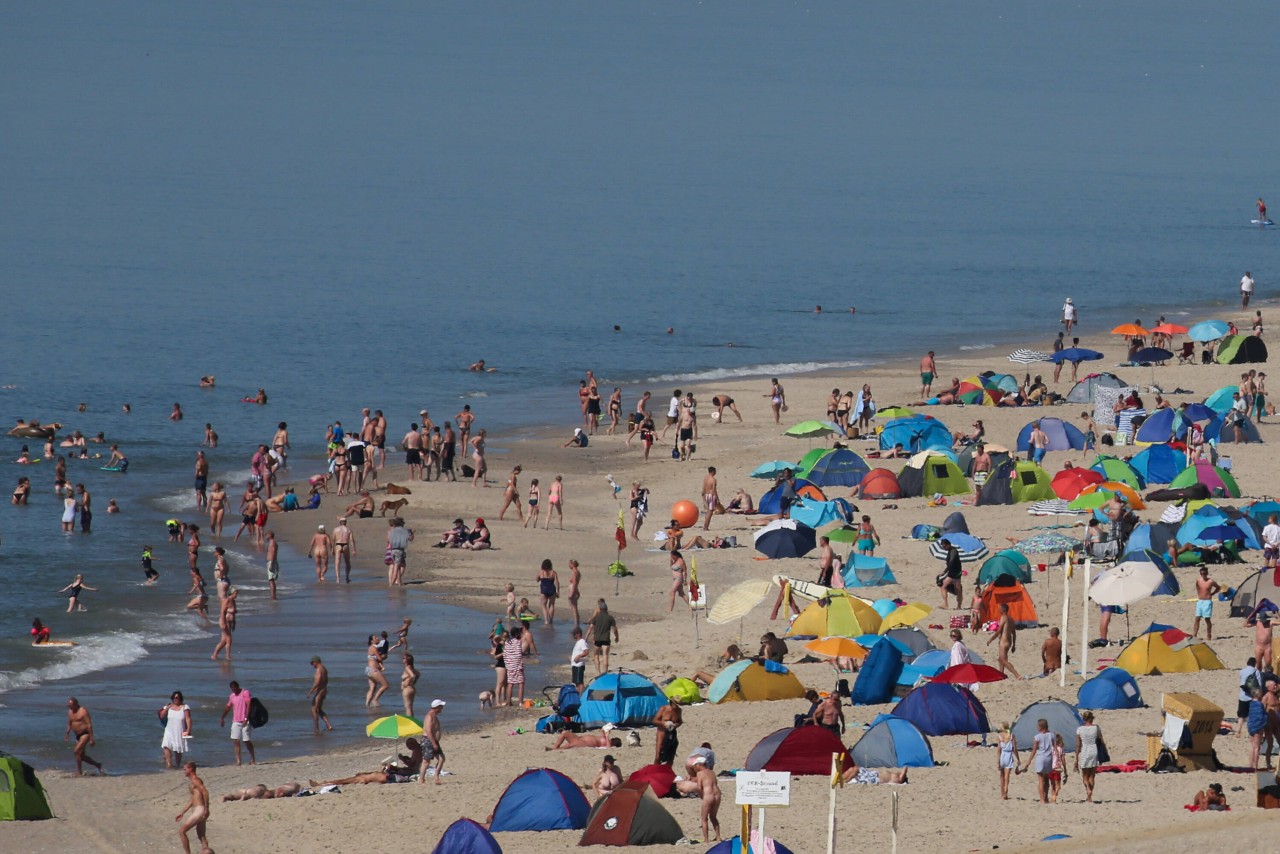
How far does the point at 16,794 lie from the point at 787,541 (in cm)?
1386

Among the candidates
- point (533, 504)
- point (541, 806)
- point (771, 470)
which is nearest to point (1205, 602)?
point (541, 806)

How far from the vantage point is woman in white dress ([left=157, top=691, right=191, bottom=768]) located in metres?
20.7

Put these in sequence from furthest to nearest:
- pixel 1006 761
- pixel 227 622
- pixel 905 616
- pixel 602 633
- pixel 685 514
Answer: pixel 685 514
pixel 227 622
pixel 602 633
pixel 905 616
pixel 1006 761

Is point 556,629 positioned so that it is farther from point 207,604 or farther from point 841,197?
point 841,197

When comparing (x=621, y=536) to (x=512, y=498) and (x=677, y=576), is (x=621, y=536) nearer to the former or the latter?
(x=677, y=576)

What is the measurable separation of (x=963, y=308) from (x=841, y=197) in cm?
4224

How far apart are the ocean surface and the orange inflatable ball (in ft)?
17.1

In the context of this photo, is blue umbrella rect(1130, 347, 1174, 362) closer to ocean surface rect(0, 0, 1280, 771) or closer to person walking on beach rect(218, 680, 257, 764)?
ocean surface rect(0, 0, 1280, 771)

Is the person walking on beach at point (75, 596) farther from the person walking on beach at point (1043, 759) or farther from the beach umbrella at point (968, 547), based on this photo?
the person walking on beach at point (1043, 759)

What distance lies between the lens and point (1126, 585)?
73.3ft

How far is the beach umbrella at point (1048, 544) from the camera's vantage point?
26.7m

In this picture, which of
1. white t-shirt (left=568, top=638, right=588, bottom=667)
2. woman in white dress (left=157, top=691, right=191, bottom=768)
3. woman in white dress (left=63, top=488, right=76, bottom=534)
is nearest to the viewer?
woman in white dress (left=157, top=691, right=191, bottom=768)

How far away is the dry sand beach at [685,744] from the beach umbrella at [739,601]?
2.13 ft

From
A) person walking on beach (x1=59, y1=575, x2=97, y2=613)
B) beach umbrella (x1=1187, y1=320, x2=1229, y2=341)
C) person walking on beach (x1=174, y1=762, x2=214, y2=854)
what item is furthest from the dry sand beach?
beach umbrella (x1=1187, y1=320, x2=1229, y2=341)
